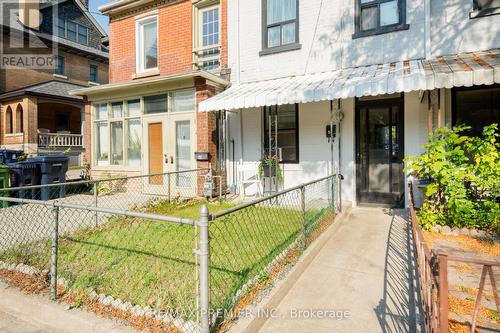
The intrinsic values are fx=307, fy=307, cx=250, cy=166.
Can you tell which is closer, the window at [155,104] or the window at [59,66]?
the window at [155,104]

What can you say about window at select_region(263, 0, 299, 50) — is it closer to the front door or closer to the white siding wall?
the white siding wall

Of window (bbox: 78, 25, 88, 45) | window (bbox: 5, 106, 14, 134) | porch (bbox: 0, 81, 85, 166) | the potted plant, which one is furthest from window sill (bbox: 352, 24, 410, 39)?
window (bbox: 78, 25, 88, 45)

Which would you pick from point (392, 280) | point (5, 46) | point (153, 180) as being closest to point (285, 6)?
point (153, 180)

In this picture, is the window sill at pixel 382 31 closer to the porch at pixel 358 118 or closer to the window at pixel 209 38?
the porch at pixel 358 118

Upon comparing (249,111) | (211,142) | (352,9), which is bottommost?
(211,142)

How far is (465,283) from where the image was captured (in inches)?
133

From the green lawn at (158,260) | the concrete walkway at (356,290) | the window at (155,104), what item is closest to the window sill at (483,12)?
the concrete walkway at (356,290)

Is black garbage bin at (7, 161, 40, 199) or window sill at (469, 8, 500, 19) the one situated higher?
window sill at (469, 8, 500, 19)

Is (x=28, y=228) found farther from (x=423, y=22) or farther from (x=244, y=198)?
(x=423, y=22)

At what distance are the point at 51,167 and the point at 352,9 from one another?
9516 mm

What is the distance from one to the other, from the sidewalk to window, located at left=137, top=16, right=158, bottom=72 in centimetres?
929

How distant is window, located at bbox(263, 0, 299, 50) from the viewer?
8331 millimetres

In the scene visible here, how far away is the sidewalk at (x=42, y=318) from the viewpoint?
2.66 metres

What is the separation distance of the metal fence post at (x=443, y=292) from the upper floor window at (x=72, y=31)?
2767cm
